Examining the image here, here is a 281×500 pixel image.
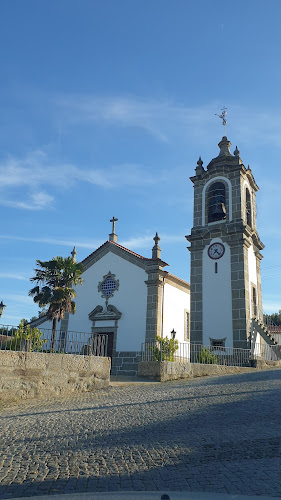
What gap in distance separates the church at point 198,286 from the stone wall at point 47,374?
8.32 m

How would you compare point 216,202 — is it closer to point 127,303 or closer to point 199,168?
point 199,168

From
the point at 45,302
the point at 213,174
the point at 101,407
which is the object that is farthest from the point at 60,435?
the point at 213,174

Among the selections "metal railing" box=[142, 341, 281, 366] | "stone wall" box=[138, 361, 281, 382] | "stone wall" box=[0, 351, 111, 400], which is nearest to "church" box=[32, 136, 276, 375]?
"metal railing" box=[142, 341, 281, 366]

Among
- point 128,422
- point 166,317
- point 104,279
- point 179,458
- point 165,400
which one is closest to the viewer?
point 179,458

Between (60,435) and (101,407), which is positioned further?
(101,407)

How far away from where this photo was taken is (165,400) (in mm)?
9375

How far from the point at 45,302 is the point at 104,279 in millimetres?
4119

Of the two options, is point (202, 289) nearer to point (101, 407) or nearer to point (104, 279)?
point (104, 279)

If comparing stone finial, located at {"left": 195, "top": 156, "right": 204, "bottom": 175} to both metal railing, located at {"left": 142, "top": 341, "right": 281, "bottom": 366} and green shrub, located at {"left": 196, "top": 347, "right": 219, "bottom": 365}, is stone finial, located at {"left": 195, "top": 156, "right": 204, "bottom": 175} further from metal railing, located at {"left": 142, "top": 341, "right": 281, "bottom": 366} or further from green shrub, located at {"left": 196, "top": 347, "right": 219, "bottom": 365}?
green shrub, located at {"left": 196, "top": 347, "right": 219, "bottom": 365}

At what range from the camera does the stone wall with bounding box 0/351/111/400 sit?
943cm

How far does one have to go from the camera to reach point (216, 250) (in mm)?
21734

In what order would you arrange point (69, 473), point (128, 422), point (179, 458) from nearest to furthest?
point (69, 473), point (179, 458), point (128, 422)

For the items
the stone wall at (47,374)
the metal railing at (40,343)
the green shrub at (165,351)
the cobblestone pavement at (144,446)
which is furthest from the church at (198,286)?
the cobblestone pavement at (144,446)

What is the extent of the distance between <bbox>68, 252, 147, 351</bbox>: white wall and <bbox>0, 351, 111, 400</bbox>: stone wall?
27.7 feet
